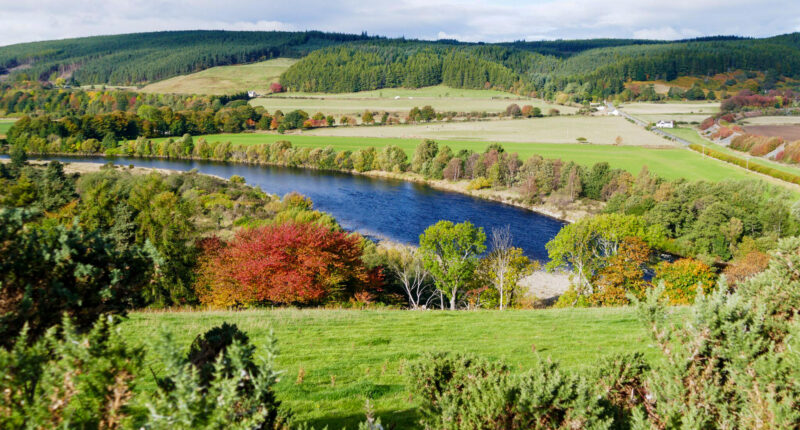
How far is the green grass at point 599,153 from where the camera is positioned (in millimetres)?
75125

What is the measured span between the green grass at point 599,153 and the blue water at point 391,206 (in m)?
18.4

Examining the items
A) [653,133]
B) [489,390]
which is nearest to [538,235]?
[489,390]

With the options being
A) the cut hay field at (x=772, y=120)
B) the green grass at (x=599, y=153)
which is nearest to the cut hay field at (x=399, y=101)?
the green grass at (x=599, y=153)

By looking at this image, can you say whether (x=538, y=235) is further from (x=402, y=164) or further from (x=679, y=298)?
(x=402, y=164)

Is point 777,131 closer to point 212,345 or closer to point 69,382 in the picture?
point 212,345

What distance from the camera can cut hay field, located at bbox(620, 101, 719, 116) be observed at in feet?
464

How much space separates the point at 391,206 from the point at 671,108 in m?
120

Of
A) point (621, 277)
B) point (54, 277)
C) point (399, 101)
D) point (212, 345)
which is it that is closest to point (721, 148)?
point (621, 277)

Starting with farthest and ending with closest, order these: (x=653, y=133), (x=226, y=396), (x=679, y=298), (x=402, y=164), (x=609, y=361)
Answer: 1. (x=653, y=133)
2. (x=402, y=164)
3. (x=679, y=298)
4. (x=609, y=361)
5. (x=226, y=396)

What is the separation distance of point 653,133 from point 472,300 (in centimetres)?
10066

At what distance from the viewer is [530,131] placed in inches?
4862

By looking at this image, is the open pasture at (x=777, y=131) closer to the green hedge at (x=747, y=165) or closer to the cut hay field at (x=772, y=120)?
the cut hay field at (x=772, y=120)

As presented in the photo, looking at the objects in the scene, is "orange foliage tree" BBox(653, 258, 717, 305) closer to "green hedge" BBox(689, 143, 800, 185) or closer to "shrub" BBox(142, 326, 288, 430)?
"shrub" BBox(142, 326, 288, 430)

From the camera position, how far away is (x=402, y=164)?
9669cm
